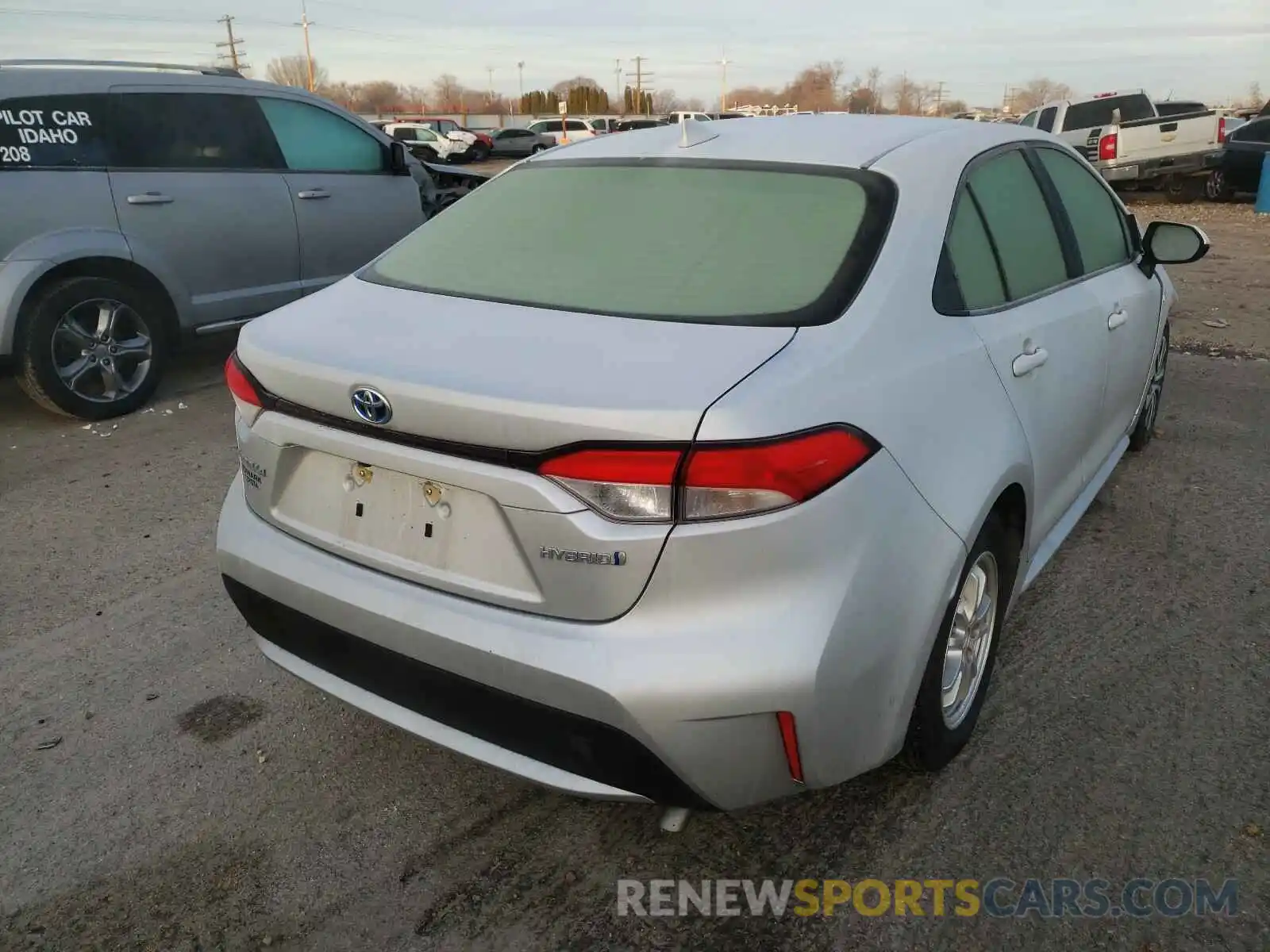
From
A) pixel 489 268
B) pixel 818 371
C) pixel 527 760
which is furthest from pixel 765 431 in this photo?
pixel 489 268

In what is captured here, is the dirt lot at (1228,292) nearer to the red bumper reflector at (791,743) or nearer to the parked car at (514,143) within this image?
the red bumper reflector at (791,743)

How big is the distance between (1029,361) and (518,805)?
1.77 meters

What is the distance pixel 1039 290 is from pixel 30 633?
3460mm

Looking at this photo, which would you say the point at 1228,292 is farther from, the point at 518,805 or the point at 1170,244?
the point at 518,805

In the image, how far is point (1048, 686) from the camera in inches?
119

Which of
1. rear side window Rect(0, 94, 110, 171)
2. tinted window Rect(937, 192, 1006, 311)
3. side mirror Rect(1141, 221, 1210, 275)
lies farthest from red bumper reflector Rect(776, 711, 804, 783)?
rear side window Rect(0, 94, 110, 171)

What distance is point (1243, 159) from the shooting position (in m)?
16.8

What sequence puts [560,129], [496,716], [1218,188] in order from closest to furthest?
1. [496,716]
2. [1218,188]
3. [560,129]

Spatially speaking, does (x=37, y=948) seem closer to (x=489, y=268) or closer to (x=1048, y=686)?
(x=489, y=268)

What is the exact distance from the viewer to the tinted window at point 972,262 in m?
2.48

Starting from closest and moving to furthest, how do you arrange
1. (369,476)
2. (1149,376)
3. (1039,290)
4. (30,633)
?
(369,476), (1039,290), (30,633), (1149,376)

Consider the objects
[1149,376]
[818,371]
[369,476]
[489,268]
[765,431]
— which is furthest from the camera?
[1149,376]

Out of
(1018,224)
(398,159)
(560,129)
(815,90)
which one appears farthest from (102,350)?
(815,90)

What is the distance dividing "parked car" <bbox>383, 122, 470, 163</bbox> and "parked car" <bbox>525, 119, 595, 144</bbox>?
4.45 metres
